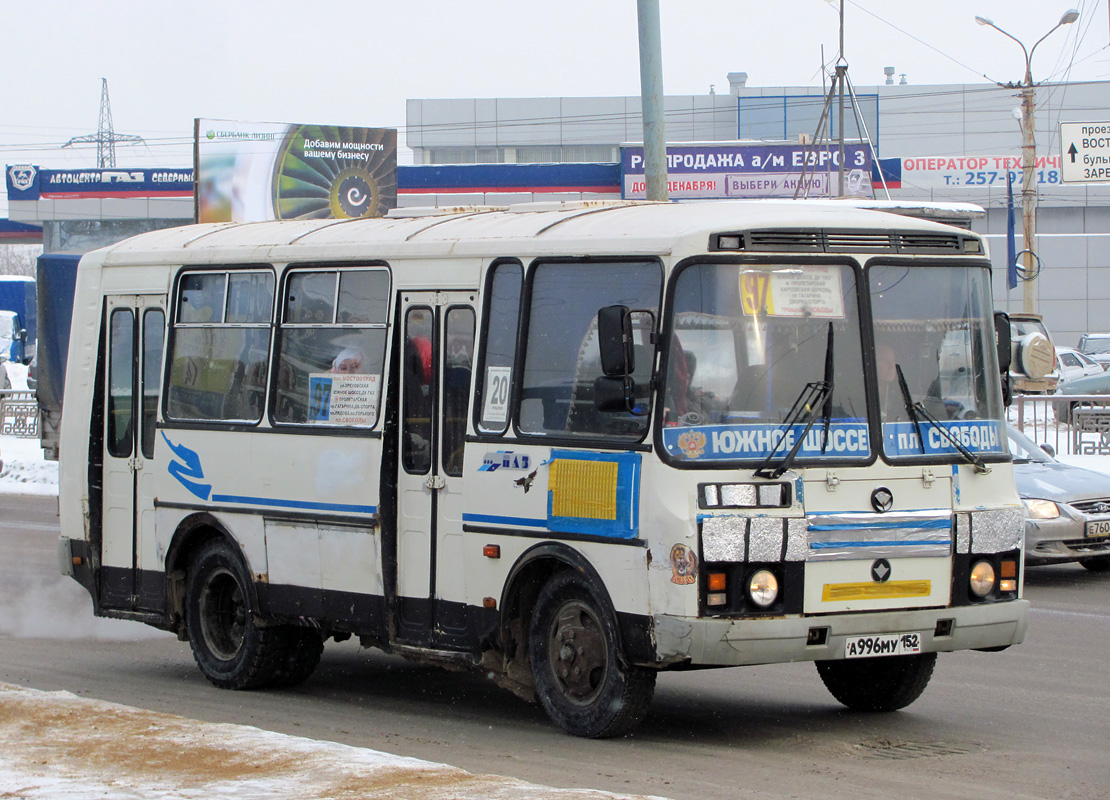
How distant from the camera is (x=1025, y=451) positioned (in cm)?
1574

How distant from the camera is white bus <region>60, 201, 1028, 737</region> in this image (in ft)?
24.5

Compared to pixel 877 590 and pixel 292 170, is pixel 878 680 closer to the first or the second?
pixel 877 590

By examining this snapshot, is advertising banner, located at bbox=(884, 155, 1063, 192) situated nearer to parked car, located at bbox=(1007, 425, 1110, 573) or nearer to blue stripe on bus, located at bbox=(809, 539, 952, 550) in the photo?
parked car, located at bbox=(1007, 425, 1110, 573)

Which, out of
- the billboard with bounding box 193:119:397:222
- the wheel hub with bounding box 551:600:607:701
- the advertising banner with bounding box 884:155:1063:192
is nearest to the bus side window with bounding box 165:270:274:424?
the wheel hub with bounding box 551:600:607:701

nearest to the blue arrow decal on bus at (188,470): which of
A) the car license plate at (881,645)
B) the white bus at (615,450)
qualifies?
the white bus at (615,450)

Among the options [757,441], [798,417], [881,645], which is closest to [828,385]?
[798,417]

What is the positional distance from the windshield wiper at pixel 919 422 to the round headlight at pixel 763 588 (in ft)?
3.44

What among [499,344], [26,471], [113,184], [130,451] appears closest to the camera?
[499,344]

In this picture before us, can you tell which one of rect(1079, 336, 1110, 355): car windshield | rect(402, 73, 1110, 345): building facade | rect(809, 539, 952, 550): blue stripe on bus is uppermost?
rect(402, 73, 1110, 345): building facade

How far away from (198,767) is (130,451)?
A: 4.19m

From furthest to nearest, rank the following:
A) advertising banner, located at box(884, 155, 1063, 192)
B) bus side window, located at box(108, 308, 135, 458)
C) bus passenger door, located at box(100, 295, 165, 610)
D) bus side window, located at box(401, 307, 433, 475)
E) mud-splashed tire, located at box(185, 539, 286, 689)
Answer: advertising banner, located at box(884, 155, 1063, 192) → bus side window, located at box(108, 308, 135, 458) → bus passenger door, located at box(100, 295, 165, 610) → mud-splashed tire, located at box(185, 539, 286, 689) → bus side window, located at box(401, 307, 433, 475)

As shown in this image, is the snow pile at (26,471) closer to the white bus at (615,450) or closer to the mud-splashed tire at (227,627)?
the mud-splashed tire at (227,627)

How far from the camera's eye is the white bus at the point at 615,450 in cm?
746

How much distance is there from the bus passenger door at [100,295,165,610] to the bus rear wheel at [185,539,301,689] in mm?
331
